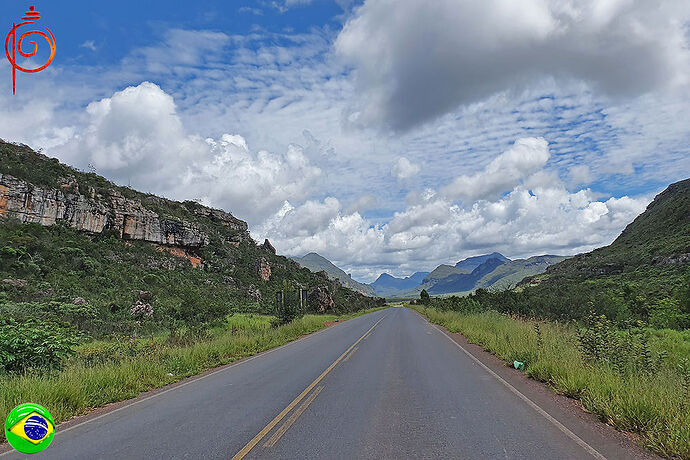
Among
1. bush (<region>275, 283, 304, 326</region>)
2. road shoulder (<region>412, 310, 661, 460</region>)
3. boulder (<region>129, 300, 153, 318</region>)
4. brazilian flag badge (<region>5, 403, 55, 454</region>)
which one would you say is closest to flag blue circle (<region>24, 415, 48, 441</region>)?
brazilian flag badge (<region>5, 403, 55, 454</region>)

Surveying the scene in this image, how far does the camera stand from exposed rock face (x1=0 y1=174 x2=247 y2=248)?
48438mm

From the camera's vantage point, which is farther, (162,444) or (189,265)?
(189,265)

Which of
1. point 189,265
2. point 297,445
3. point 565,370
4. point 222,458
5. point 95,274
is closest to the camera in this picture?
point 222,458

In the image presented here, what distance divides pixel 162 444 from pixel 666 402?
7325mm

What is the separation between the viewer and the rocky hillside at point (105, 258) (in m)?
32.2

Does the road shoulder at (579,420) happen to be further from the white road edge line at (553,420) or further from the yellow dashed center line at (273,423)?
the yellow dashed center line at (273,423)

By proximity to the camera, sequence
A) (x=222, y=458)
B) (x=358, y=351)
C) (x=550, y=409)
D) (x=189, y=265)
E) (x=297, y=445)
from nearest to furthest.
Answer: (x=222, y=458) < (x=297, y=445) < (x=550, y=409) < (x=358, y=351) < (x=189, y=265)

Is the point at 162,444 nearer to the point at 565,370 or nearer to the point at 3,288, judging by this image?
the point at 565,370

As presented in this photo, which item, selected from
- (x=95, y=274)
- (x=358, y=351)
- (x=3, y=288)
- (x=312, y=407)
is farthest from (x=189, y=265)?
(x=312, y=407)

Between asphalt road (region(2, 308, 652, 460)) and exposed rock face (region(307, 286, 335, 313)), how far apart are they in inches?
1868

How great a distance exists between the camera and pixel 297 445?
5637mm

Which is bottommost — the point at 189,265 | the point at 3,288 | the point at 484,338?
the point at 484,338

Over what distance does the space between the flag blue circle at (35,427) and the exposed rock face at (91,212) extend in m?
57.4

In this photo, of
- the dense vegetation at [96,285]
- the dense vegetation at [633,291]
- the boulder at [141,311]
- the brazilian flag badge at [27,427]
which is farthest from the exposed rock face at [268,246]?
the brazilian flag badge at [27,427]
